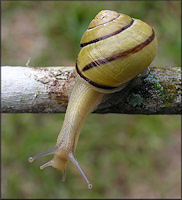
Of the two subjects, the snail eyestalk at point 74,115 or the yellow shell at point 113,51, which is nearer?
the yellow shell at point 113,51

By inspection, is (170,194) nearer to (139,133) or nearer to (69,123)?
(139,133)

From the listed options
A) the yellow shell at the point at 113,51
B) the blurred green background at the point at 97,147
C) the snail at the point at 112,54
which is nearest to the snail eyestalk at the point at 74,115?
the snail at the point at 112,54

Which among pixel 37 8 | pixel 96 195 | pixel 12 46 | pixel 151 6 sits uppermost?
pixel 151 6

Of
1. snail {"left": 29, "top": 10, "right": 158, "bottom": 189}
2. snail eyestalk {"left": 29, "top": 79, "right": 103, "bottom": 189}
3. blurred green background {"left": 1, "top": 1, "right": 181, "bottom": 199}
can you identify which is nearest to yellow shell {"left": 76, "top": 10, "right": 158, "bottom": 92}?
snail {"left": 29, "top": 10, "right": 158, "bottom": 189}

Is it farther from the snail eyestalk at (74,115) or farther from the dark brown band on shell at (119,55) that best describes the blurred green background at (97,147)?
the dark brown band on shell at (119,55)

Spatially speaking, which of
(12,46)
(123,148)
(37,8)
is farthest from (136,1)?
(123,148)

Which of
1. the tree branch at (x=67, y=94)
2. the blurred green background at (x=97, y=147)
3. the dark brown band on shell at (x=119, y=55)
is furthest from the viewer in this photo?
the blurred green background at (x=97, y=147)
